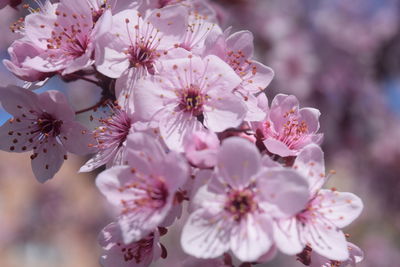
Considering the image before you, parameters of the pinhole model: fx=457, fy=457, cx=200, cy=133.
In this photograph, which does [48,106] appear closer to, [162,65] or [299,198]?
[162,65]

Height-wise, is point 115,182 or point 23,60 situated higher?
point 23,60

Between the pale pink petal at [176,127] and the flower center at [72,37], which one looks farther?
the flower center at [72,37]

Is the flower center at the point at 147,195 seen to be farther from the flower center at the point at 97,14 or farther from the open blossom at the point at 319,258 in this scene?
the flower center at the point at 97,14

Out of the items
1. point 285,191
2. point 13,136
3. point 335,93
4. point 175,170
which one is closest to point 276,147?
point 285,191

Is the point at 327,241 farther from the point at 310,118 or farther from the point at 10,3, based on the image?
the point at 10,3

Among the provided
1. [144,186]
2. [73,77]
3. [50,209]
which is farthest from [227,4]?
[50,209]

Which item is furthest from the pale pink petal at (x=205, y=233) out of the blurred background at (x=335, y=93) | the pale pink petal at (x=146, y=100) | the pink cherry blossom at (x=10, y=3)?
the blurred background at (x=335, y=93)
